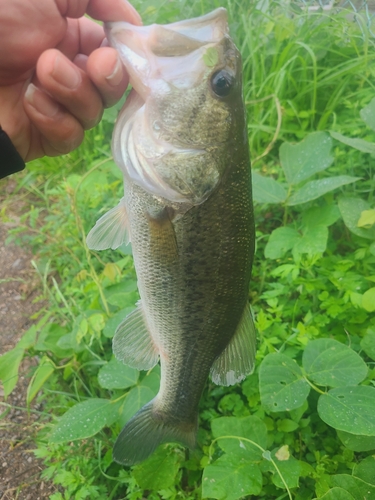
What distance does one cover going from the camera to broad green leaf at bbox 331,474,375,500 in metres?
1.29

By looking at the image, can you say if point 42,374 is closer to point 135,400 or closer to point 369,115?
point 135,400

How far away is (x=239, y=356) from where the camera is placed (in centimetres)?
139

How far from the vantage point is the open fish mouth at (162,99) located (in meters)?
1.06

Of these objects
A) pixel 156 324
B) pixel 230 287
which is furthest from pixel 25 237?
pixel 230 287

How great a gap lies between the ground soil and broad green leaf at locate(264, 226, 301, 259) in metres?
1.36

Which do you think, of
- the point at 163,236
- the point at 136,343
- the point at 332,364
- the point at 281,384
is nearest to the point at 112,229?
the point at 163,236

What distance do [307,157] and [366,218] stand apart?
456mm

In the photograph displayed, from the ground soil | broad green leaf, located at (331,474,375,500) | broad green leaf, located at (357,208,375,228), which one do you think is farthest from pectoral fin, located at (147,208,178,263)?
the ground soil

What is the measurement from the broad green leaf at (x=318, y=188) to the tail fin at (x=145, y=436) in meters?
1.17

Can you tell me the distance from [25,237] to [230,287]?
2.34 m

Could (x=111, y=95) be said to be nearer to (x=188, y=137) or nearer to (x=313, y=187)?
(x=188, y=137)

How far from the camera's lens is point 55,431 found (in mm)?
1503

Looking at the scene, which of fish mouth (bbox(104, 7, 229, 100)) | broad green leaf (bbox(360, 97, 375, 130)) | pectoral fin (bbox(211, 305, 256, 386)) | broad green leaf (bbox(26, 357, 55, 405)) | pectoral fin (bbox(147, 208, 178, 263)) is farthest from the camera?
broad green leaf (bbox(360, 97, 375, 130))

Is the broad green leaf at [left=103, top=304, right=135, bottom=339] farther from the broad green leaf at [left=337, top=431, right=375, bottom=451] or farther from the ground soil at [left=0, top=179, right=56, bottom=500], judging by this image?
the broad green leaf at [left=337, top=431, right=375, bottom=451]
